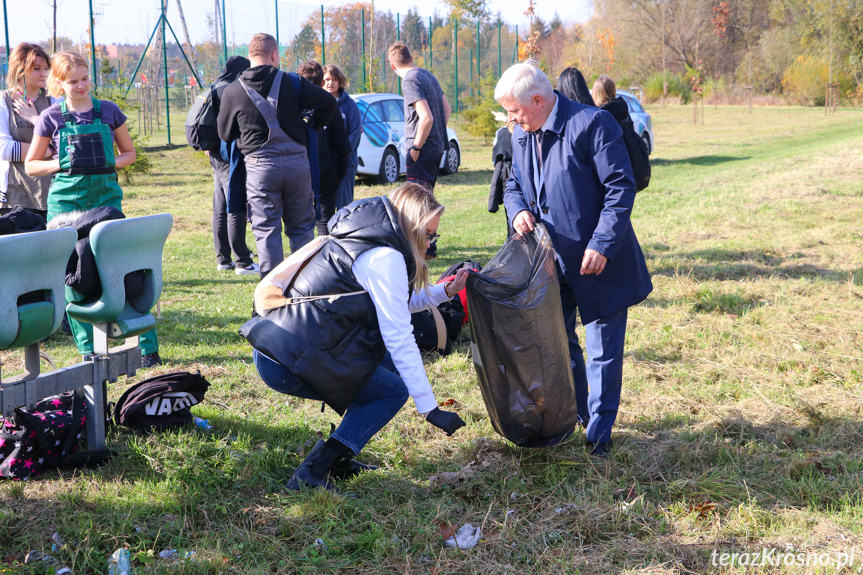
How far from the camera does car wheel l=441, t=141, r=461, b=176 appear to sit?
14133mm

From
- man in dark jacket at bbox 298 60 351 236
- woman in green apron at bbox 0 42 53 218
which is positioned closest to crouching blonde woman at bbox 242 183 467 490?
woman in green apron at bbox 0 42 53 218

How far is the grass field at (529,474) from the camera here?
104 inches

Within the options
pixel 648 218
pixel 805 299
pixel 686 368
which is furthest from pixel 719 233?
pixel 686 368

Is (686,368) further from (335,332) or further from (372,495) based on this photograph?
(335,332)

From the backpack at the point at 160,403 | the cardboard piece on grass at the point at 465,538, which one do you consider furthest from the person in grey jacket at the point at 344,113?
the cardboard piece on grass at the point at 465,538

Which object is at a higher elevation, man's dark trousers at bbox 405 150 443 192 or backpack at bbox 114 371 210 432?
man's dark trousers at bbox 405 150 443 192

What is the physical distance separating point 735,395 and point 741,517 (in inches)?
55.1

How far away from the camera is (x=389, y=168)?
12.4 metres

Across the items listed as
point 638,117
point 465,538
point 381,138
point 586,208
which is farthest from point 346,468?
point 638,117

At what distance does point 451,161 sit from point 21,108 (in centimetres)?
1017

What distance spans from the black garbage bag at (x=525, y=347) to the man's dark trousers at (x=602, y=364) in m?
0.20

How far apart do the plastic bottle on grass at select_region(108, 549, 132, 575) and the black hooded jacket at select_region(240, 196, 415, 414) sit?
82 centimetres

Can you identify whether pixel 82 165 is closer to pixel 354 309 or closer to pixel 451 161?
pixel 354 309

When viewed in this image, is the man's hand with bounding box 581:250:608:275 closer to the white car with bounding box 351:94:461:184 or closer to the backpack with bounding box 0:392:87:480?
the backpack with bounding box 0:392:87:480
